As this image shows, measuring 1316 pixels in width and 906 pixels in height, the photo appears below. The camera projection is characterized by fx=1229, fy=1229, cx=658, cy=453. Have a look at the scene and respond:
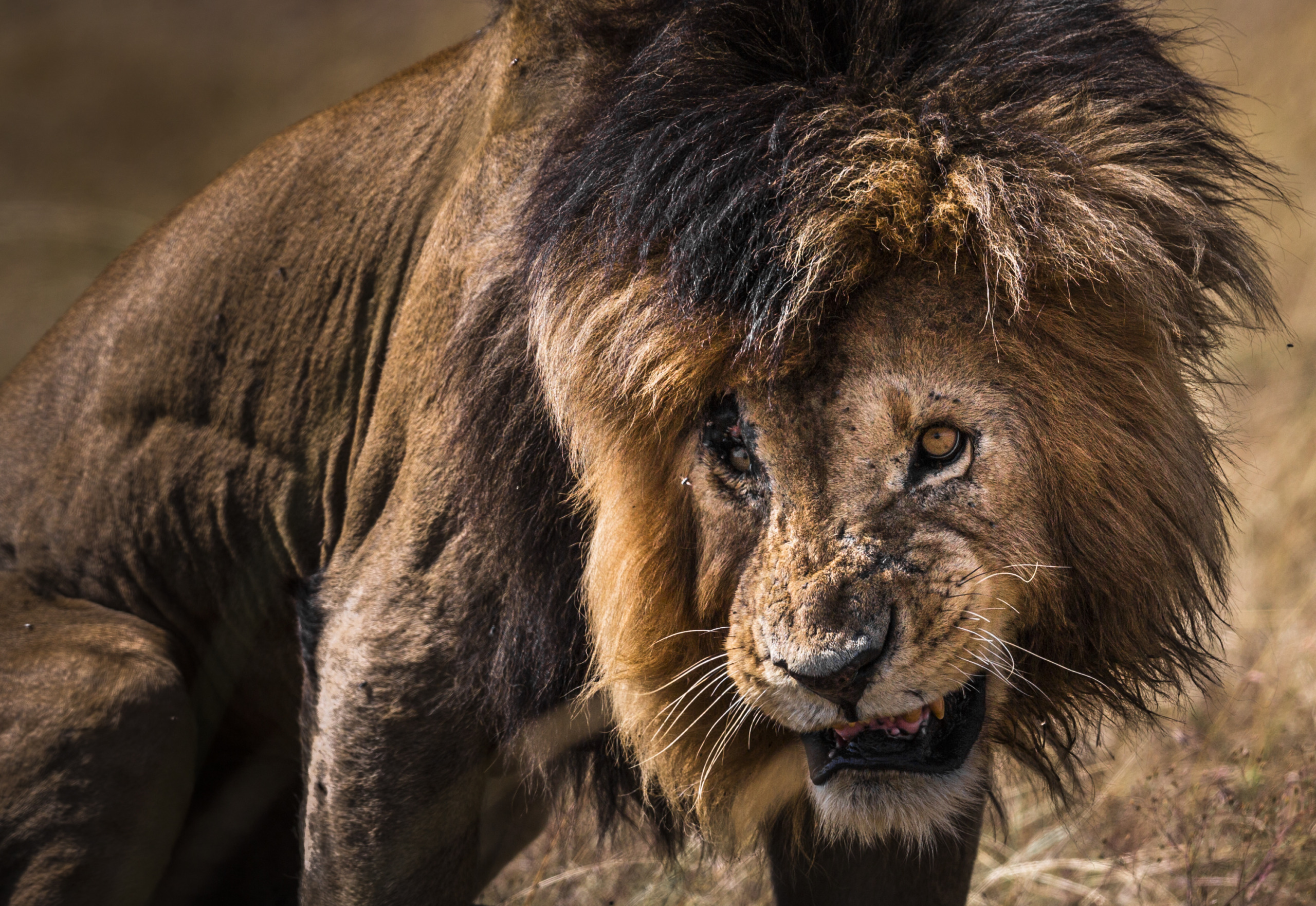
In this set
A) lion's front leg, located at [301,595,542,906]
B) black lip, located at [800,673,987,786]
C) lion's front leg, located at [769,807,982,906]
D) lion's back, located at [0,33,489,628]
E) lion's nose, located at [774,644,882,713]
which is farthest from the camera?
lion's back, located at [0,33,489,628]

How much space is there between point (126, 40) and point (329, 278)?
8.13 m

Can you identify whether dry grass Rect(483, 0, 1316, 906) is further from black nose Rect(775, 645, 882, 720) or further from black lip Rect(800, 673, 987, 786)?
black nose Rect(775, 645, 882, 720)

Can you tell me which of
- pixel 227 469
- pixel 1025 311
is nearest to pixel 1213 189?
pixel 1025 311

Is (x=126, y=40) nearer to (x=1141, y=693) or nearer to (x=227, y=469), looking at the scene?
(x=227, y=469)

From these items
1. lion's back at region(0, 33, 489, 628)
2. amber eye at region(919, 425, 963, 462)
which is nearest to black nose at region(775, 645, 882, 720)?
amber eye at region(919, 425, 963, 462)

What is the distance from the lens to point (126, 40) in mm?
9828

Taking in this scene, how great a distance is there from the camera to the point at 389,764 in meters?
2.60

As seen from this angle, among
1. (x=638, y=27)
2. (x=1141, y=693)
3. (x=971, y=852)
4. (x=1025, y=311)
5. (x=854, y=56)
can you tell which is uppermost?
(x=638, y=27)

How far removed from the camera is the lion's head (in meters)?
1.95

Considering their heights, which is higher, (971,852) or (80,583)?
(80,583)

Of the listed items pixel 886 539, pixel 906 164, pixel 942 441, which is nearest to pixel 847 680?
pixel 886 539

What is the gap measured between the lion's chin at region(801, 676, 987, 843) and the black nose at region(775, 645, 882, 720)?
16 cm

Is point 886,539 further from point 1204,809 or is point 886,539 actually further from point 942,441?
point 1204,809

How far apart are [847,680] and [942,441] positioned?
1.35ft
